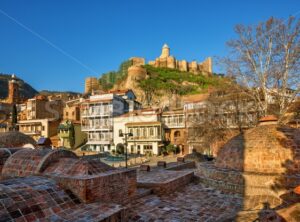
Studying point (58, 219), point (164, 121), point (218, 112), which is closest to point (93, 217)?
point (58, 219)

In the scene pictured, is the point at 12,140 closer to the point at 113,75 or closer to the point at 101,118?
the point at 101,118

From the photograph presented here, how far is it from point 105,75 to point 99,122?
61.7 m

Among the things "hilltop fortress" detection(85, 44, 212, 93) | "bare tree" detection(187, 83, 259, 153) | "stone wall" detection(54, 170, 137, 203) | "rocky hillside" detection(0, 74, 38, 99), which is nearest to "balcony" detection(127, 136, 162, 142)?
"bare tree" detection(187, 83, 259, 153)

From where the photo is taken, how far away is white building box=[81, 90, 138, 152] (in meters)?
44.8

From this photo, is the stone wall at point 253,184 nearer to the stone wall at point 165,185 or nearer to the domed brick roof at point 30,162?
the stone wall at point 165,185

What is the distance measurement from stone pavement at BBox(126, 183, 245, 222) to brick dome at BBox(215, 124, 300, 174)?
1760mm

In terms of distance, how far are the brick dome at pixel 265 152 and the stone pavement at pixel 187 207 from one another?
1.76 m

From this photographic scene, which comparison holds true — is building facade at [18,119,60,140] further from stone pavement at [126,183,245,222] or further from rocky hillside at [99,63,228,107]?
stone pavement at [126,183,245,222]

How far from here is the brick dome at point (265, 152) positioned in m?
9.79

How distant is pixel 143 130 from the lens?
40.7 meters

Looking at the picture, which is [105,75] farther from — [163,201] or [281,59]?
[163,201]

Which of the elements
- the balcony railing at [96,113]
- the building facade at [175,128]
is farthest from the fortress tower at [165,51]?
the building facade at [175,128]

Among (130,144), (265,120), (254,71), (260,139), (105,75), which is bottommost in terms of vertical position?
(130,144)

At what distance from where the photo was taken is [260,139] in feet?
35.1
